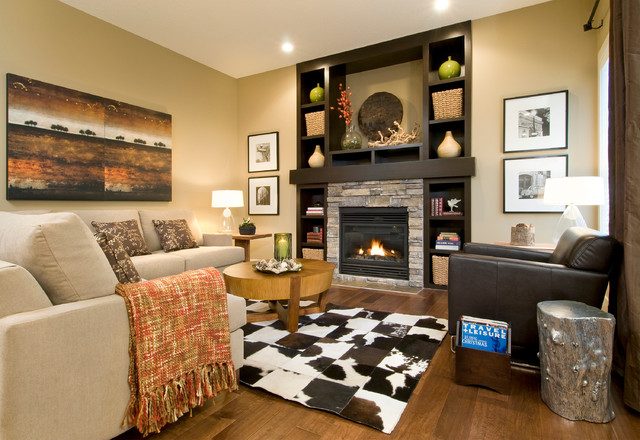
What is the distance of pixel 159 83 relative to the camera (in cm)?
456

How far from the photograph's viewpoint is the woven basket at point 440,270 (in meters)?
4.12

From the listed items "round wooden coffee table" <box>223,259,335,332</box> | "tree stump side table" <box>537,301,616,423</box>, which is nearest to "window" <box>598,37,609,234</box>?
"tree stump side table" <box>537,301,616,423</box>

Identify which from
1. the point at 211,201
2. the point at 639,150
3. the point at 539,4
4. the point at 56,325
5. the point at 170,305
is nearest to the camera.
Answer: the point at 56,325

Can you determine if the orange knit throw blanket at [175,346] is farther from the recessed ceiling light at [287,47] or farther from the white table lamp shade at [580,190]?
the recessed ceiling light at [287,47]

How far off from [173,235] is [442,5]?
12.4ft

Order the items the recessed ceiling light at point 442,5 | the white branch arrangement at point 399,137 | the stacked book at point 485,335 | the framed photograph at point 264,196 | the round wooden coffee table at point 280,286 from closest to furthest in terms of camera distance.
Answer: the stacked book at point 485,335
the round wooden coffee table at point 280,286
the recessed ceiling light at point 442,5
the white branch arrangement at point 399,137
the framed photograph at point 264,196

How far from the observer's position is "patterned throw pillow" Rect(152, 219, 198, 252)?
3.98 m

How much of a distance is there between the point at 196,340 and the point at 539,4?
14.7 ft

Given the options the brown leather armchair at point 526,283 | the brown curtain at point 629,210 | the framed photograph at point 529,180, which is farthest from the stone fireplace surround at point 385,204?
the brown curtain at point 629,210

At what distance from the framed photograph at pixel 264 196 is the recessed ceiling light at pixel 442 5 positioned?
2.95m

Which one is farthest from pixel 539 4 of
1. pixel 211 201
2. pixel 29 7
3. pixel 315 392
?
pixel 29 7

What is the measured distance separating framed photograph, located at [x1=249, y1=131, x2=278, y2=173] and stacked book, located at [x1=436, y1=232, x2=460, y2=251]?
258 centimetres

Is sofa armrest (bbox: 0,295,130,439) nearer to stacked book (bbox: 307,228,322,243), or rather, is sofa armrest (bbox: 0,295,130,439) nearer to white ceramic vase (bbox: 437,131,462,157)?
white ceramic vase (bbox: 437,131,462,157)

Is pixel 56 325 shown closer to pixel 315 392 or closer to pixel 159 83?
pixel 315 392
